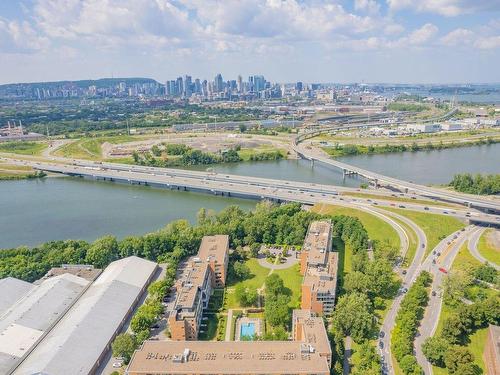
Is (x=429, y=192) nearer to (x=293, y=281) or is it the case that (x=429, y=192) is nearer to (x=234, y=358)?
(x=293, y=281)

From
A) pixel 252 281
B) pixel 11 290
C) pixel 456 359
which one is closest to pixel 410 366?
pixel 456 359

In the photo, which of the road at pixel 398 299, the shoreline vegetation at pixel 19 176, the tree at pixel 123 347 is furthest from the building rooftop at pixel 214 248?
the shoreline vegetation at pixel 19 176

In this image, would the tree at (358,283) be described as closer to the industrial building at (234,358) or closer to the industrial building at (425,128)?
the industrial building at (234,358)

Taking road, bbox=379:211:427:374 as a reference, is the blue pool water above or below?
below

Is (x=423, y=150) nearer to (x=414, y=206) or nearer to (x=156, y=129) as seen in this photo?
(x=414, y=206)

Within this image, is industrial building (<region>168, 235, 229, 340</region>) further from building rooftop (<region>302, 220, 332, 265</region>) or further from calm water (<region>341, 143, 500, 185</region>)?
calm water (<region>341, 143, 500, 185</region>)

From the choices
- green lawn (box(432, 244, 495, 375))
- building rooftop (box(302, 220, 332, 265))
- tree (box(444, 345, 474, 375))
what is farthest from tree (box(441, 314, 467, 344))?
building rooftop (box(302, 220, 332, 265))
